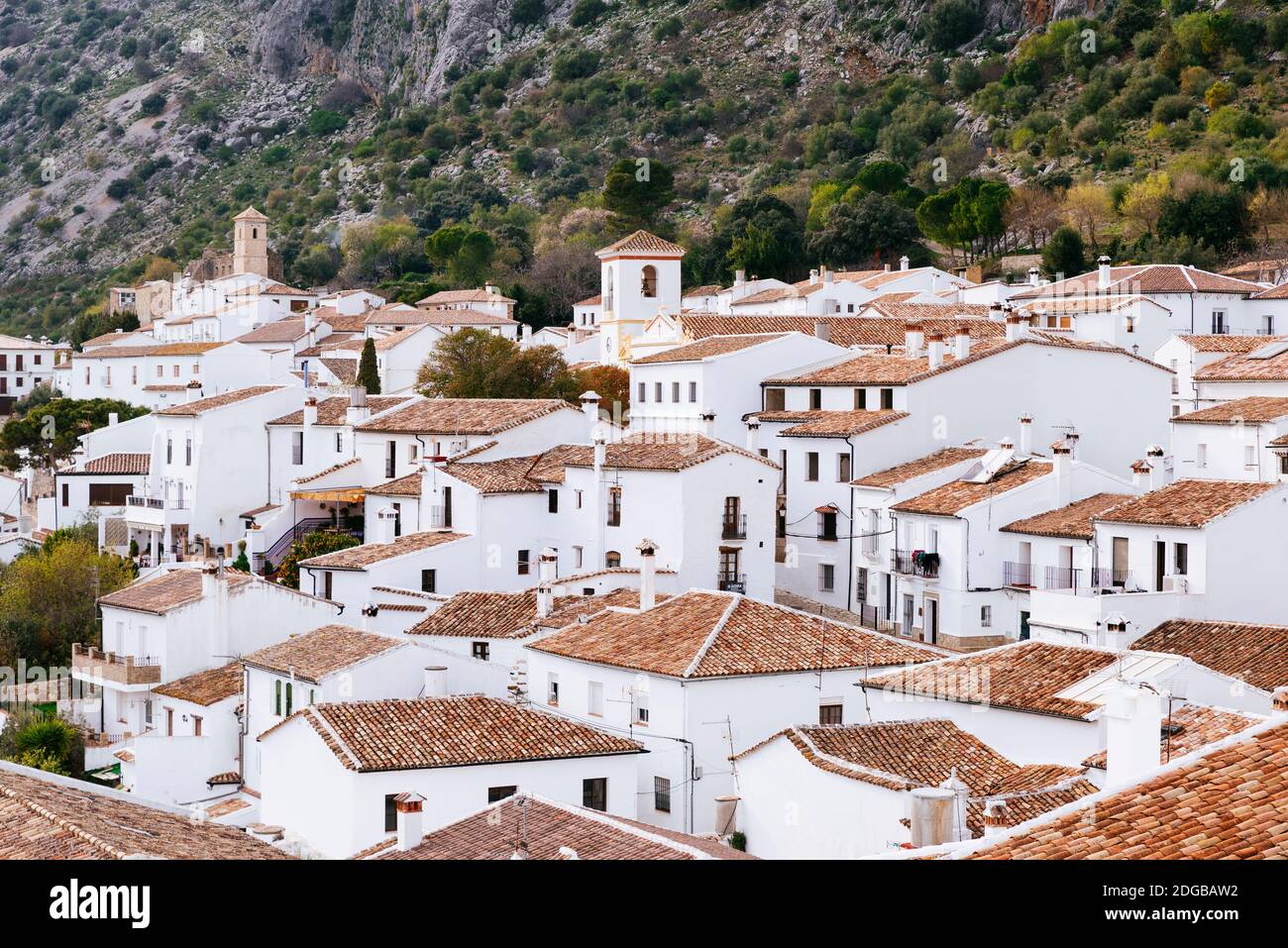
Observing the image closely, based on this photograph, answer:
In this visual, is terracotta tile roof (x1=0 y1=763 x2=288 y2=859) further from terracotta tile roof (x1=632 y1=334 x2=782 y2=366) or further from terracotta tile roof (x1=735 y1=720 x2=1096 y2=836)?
terracotta tile roof (x1=632 y1=334 x2=782 y2=366)

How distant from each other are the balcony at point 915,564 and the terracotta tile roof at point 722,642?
4.53 m

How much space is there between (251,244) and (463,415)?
185ft

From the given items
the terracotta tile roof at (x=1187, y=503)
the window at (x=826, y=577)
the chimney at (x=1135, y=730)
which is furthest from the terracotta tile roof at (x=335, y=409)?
the chimney at (x=1135, y=730)

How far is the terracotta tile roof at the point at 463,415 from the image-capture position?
37.7 metres

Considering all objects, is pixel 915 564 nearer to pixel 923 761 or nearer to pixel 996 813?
pixel 923 761

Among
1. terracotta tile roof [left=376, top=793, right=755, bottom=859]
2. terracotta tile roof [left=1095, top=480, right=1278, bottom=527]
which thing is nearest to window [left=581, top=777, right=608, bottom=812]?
terracotta tile roof [left=376, top=793, right=755, bottom=859]

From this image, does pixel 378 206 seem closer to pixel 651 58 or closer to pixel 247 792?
pixel 651 58

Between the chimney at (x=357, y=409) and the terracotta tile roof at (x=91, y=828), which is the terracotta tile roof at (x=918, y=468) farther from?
the terracotta tile roof at (x=91, y=828)

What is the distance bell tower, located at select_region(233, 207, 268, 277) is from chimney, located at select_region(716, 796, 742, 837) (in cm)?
7596

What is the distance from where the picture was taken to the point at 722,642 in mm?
23812

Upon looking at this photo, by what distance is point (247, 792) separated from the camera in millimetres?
27500

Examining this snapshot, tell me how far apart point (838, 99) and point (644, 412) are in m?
66.8

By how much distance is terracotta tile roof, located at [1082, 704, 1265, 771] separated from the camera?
1570 centimetres
